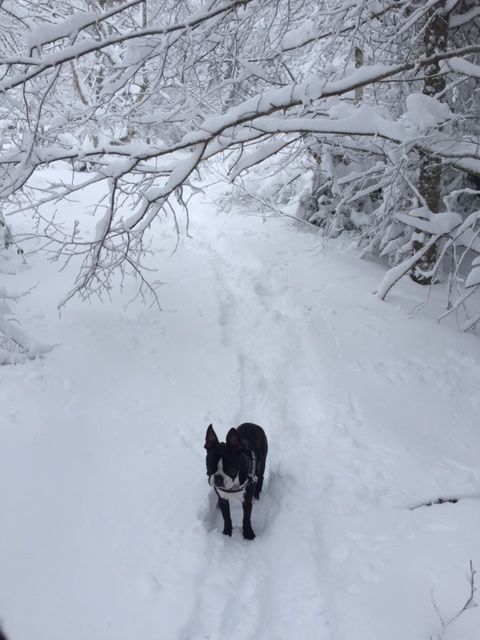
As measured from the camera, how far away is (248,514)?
4223 mm

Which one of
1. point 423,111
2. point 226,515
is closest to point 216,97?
point 423,111

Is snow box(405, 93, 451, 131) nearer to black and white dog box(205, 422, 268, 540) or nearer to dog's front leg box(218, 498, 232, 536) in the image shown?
black and white dog box(205, 422, 268, 540)

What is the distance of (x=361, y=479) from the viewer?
460 centimetres

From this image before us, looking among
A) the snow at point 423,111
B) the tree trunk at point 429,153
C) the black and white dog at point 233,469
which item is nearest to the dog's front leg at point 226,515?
the black and white dog at point 233,469

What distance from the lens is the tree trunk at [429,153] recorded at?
6617 mm

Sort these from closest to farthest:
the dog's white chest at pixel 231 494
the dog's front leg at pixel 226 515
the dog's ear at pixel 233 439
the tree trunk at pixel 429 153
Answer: the dog's ear at pixel 233 439
the dog's white chest at pixel 231 494
the dog's front leg at pixel 226 515
the tree trunk at pixel 429 153

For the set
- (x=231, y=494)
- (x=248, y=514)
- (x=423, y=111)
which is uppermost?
(x=423, y=111)

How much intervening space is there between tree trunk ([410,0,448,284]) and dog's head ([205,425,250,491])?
3.66 meters

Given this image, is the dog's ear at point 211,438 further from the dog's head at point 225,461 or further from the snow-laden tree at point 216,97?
the snow-laden tree at point 216,97

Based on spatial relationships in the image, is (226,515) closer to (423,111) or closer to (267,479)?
(267,479)

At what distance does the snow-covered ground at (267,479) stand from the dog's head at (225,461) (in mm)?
687

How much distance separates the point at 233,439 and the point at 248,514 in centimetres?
87

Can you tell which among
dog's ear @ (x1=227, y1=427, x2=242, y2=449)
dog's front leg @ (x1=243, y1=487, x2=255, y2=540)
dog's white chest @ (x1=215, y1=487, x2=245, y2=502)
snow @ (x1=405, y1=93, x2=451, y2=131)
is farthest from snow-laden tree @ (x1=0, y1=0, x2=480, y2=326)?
dog's front leg @ (x1=243, y1=487, x2=255, y2=540)

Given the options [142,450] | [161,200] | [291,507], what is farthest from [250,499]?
[161,200]
